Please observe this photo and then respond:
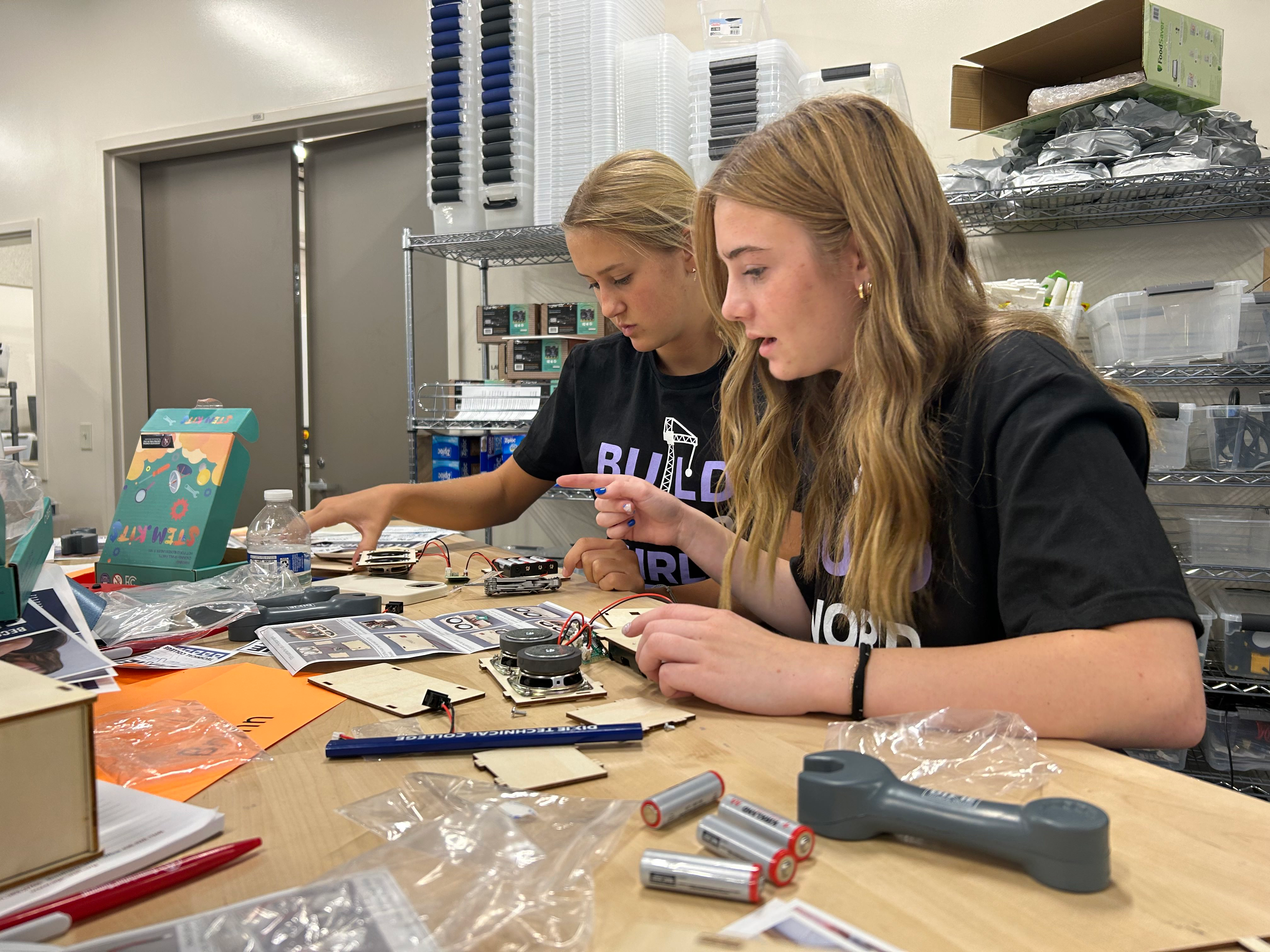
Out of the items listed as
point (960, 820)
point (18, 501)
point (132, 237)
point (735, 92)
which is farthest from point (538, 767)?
point (132, 237)

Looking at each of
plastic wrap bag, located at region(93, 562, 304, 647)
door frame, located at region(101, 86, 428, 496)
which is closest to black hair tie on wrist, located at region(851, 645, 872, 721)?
plastic wrap bag, located at region(93, 562, 304, 647)

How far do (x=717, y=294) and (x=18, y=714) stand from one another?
2.73 feet

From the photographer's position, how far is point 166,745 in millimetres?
675

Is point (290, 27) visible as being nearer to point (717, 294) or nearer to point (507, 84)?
point (507, 84)

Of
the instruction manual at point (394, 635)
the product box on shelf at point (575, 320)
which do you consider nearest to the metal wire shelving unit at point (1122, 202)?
the product box on shelf at point (575, 320)

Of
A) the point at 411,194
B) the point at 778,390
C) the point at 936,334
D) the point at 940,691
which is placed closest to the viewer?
the point at 940,691

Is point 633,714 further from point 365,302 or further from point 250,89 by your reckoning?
point 250,89

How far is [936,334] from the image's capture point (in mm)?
848

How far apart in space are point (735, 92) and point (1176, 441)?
128 centimetres

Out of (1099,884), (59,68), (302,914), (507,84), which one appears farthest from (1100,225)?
(59,68)

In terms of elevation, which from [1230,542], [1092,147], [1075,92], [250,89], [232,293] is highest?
[250,89]

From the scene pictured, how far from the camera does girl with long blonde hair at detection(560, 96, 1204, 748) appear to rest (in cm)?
67

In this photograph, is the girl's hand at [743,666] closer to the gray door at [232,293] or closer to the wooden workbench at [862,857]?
the wooden workbench at [862,857]

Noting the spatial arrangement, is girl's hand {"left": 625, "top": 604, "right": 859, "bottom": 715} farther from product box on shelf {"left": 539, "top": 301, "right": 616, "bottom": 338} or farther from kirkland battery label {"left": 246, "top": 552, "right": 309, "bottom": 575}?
product box on shelf {"left": 539, "top": 301, "right": 616, "bottom": 338}
